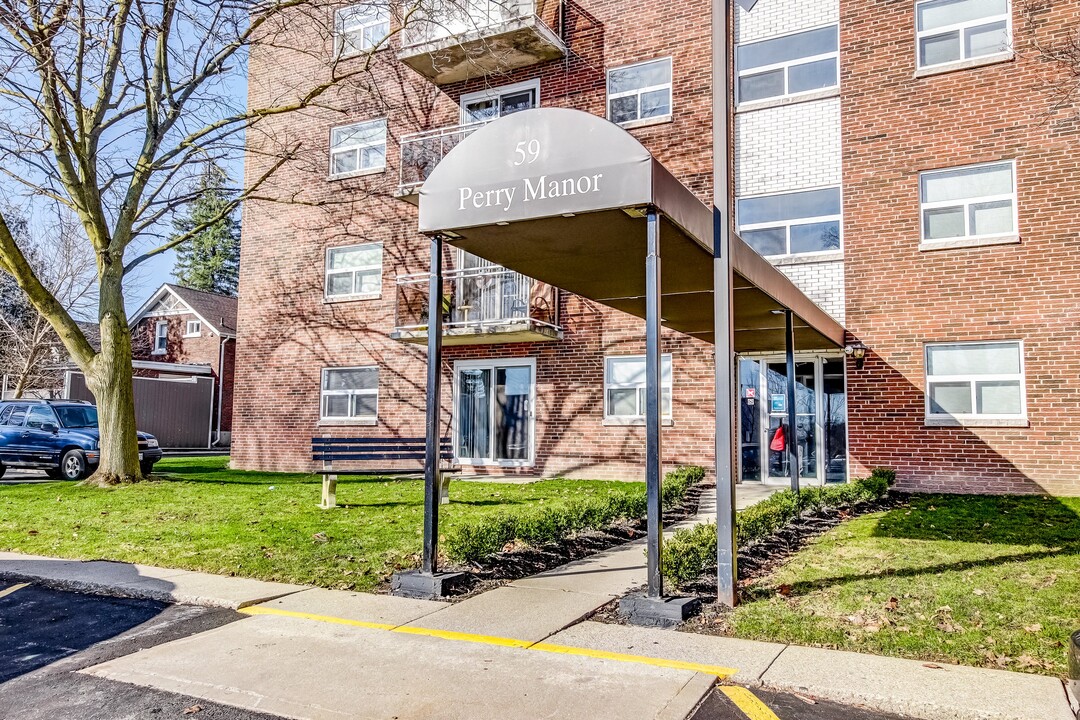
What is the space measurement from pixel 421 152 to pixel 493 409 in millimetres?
5842

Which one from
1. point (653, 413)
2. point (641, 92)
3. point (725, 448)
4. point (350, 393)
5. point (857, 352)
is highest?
point (641, 92)

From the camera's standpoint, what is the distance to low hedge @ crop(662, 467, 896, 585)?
20.6ft

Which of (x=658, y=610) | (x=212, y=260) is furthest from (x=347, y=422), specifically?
(x=212, y=260)

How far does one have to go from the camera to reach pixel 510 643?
5.09m

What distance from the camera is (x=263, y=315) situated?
19828mm

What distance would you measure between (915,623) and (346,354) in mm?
15124

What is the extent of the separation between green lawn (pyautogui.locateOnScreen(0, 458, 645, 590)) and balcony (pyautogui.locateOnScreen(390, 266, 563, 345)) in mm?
3014

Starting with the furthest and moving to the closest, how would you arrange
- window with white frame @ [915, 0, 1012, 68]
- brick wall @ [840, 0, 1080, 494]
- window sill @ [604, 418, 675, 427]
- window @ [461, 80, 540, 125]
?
window @ [461, 80, 540, 125] < window sill @ [604, 418, 675, 427] < window with white frame @ [915, 0, 1012, 68] < brick wall @ [840, 0, 1080, 494]

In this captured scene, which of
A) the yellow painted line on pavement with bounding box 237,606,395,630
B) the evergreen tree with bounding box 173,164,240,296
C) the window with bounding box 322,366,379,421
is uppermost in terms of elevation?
the evergreen tree with bounding box 173,164,240,296

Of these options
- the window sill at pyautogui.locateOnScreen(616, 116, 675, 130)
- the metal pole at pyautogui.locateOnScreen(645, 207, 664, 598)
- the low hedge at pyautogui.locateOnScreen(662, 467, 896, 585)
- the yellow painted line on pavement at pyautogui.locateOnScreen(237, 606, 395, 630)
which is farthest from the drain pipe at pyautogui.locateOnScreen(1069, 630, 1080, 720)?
the window sill at pyautogui.locateOnScreen(616, 116, 675, 130)

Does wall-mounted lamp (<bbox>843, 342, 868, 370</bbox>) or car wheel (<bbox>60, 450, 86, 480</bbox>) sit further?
car wheel (<bbox>60, 450, 86, 480</bbox>)

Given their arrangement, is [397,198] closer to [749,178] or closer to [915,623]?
[749,178]

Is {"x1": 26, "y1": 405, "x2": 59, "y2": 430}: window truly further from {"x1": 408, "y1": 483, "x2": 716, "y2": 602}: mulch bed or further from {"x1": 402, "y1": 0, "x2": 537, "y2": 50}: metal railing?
{"x1": 408, "y1": 483, "x2": 716, "y2": 602}: mulch bed

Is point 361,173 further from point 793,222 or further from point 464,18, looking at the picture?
point 793,222
